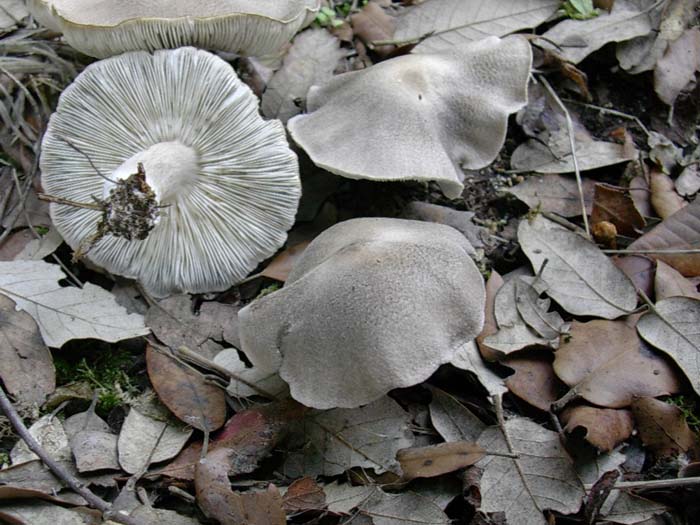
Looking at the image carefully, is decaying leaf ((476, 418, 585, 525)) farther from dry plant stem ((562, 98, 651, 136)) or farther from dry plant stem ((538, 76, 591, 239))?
dry plant stem ((562, 98, 651, 136))

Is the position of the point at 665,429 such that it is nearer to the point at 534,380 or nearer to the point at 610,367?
the point at 610,367

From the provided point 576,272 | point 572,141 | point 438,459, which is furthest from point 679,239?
point 438,459

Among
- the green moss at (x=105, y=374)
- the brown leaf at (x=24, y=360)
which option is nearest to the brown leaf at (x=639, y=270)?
the green moss at (x=105, y=374)

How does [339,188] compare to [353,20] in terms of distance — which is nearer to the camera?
[339,188]

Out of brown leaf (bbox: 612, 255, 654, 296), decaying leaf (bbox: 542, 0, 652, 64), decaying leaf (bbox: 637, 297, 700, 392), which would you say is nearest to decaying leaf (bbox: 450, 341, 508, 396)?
decaying leaf (bbox: 637, 297, 700, 392)

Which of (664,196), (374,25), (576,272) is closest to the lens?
(576,272)

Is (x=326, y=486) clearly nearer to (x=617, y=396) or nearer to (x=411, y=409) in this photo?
(x=411, y=409)

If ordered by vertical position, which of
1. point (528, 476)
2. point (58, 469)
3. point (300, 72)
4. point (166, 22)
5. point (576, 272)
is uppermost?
point (166, 22)

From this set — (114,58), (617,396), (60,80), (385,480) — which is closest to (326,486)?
(385,480)
